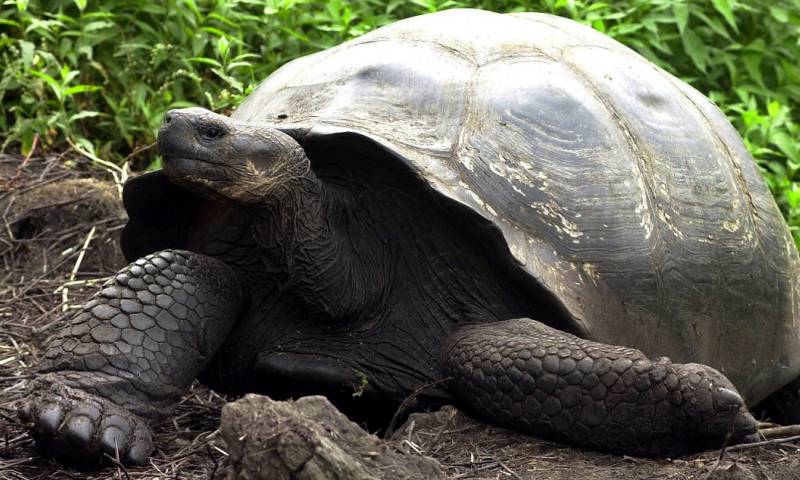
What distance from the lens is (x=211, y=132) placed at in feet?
11.1

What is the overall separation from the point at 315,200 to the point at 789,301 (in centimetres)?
186

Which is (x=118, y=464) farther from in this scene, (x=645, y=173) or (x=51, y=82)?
A: (x=51, y=82)

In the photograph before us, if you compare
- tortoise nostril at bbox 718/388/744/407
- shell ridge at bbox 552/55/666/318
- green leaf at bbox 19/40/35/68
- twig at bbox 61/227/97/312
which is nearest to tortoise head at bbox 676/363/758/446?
tortoise nostril at bbox 718/388/744/407

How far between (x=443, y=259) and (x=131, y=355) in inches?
37.4

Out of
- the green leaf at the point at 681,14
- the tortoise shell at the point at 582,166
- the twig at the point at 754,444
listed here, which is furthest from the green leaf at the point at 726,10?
the twig at the point at 754,444

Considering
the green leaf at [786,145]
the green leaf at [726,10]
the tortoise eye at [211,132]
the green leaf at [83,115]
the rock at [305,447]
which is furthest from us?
the green leaf at [726,10]

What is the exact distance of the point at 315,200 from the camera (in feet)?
11.9

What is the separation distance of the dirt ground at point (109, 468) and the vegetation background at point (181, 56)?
30 centimetres

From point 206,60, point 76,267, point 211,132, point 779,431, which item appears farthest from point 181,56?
point 779,431

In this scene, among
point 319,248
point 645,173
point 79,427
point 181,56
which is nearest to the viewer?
point 79,427

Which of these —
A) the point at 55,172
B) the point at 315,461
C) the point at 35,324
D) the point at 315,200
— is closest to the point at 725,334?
the point at 315,200

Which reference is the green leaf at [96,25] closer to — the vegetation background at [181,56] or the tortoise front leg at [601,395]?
the vegetation background at [181,56]

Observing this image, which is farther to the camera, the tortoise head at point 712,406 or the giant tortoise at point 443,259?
the giant tortoise at point 443,259

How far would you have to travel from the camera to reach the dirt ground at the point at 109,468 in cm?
314
